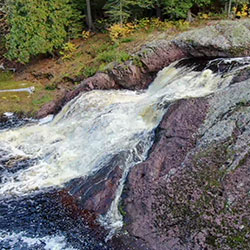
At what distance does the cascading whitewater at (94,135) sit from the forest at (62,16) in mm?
5980

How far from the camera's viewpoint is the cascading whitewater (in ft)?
30.8

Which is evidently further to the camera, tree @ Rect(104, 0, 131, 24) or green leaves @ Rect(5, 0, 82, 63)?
green leaves @ Rect(5, 0, 82, 63)

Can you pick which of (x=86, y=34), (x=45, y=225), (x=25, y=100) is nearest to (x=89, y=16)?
(x=86, y=34)

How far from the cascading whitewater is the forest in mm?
5980

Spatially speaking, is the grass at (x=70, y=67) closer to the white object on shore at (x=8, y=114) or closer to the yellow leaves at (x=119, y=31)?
the white object on shore at (x=8, y=114)

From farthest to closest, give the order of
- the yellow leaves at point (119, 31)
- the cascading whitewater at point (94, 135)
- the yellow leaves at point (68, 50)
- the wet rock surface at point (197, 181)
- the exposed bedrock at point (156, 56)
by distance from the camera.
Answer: the yellow leaves at point (68, 50) → the yellow leaves at point (119, 31) → the exposed bedrock at point (156, 56) → the cascading whitewater at point (94, 135) → the wet rock surface at point (197, 181)

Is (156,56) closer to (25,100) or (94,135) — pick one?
(94,135)

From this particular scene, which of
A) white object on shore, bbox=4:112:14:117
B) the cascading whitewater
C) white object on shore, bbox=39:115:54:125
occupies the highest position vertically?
the cascading whitewater

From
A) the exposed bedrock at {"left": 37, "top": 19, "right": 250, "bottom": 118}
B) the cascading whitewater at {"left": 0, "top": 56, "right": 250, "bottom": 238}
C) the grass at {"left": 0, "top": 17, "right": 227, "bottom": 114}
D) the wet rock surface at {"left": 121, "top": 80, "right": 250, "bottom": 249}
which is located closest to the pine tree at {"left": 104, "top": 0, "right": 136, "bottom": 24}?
the grass at {"left": 0, "top": 17, "right": 227, "bottom": 114}

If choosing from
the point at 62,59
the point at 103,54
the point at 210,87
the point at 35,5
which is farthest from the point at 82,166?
the point at 35,5

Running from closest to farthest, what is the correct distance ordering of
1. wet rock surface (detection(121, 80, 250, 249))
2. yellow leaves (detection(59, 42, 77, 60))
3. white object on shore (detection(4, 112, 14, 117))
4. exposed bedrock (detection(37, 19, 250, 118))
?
wet rock surface (detection(121, 80, 250, 249)), exposed bedrock (detection(37, 19, 250, 118)), white object on shore (detection(4, 112, 14, 117)), yellow leaves (detection(59, 42, 77, 60))

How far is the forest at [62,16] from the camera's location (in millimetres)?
17922

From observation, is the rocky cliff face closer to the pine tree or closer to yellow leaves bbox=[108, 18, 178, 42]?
yellow leaves bbox=[108, 18, 178, 42]

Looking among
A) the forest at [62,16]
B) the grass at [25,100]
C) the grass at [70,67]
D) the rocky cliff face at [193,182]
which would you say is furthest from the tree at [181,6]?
the rocky cliff face at [193,182]
